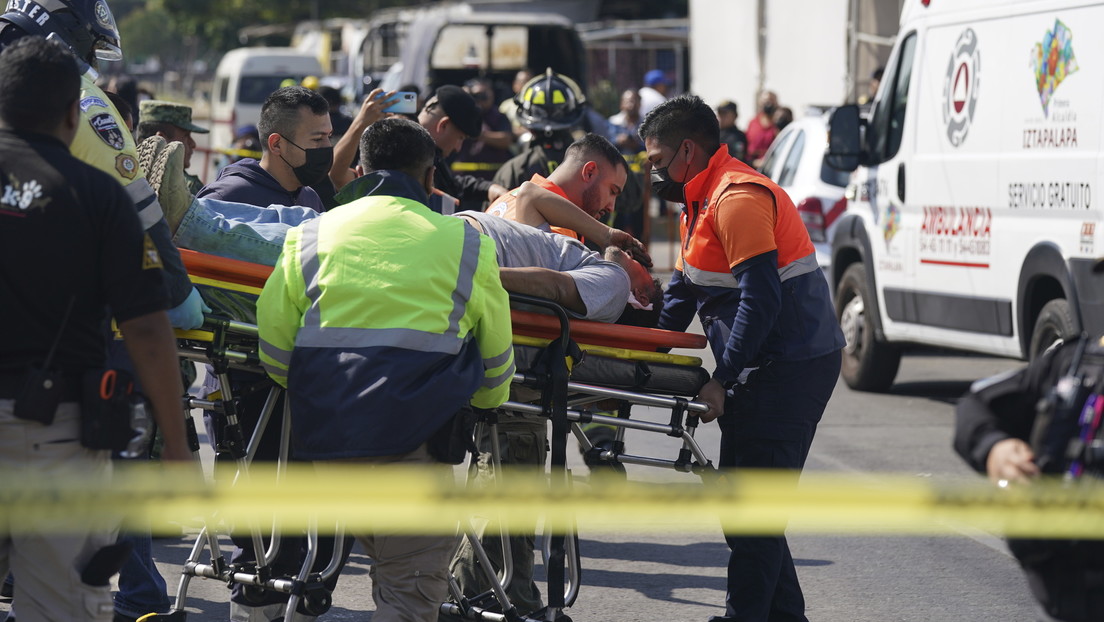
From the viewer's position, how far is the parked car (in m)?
12.2

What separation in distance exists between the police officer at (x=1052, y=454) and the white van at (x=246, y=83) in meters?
28.1

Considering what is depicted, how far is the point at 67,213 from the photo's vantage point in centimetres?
332

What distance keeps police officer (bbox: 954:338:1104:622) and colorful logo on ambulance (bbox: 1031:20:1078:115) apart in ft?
15.9

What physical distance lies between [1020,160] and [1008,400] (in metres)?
5.21

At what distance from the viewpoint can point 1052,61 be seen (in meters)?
7.88

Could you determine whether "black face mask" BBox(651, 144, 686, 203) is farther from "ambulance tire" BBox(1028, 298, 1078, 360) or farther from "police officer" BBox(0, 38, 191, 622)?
"ambulance tire" BBox(1028, 298, 1078, 360)

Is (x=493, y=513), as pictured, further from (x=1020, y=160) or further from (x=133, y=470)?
(x=1020, y=160)

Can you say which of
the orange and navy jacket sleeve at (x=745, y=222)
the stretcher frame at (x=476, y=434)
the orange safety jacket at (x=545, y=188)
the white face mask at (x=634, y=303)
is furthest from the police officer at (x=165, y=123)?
the orange and navy jacket sleeve at (x=745, y=222)

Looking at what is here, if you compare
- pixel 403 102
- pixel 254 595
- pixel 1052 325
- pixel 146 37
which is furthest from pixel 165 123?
pixel 146 37

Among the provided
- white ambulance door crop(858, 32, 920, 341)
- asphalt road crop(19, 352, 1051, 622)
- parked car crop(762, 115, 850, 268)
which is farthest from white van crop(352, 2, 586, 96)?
asphalt road crop(19, 352, 1051, 622)

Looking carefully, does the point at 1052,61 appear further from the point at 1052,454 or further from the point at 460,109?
the point at 1052,454

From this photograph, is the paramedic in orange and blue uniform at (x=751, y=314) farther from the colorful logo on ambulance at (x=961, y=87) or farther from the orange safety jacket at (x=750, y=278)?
the colorful logo on ambulance at (x=961, y=87)

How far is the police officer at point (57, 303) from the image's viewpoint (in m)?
3.31

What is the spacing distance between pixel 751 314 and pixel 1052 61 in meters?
3.92
